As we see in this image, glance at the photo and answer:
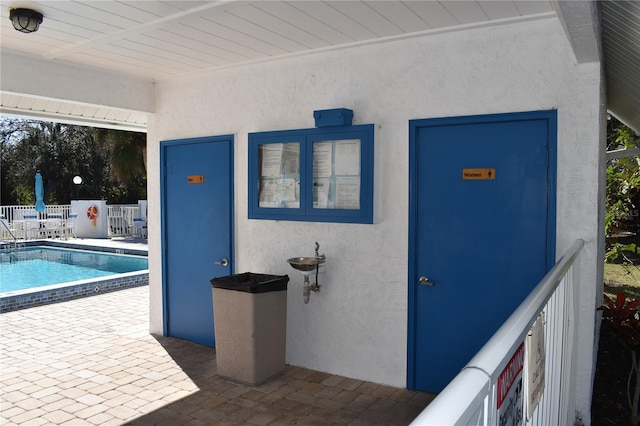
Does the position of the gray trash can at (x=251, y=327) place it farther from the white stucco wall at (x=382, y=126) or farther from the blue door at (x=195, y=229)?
the blue door at (x=195, y=229)

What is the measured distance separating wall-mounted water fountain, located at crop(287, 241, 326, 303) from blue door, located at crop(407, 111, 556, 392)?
2.72ft

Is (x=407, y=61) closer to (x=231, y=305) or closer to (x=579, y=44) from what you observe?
(x=579, y=44)

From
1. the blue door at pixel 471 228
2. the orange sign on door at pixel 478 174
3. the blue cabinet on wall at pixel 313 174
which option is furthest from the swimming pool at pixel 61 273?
the orange sign on door at pixel 478 174

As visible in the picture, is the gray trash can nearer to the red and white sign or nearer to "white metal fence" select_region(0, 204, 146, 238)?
the red and white sign

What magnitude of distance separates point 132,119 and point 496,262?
17.9 ft

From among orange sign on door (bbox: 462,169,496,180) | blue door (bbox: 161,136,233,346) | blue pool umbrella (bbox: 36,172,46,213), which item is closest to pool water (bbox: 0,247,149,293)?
blue pool umbrella (bbox: 36,172,46,213)

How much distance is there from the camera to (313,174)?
4.41 metres

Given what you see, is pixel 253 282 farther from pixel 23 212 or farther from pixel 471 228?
pixel 23 212

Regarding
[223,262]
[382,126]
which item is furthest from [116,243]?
[382,126]

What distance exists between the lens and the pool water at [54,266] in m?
9.91

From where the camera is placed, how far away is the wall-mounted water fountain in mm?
4238

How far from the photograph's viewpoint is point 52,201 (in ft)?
75.6

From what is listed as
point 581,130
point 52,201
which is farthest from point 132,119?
point 52,201

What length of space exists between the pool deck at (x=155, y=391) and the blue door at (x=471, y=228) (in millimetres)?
535
